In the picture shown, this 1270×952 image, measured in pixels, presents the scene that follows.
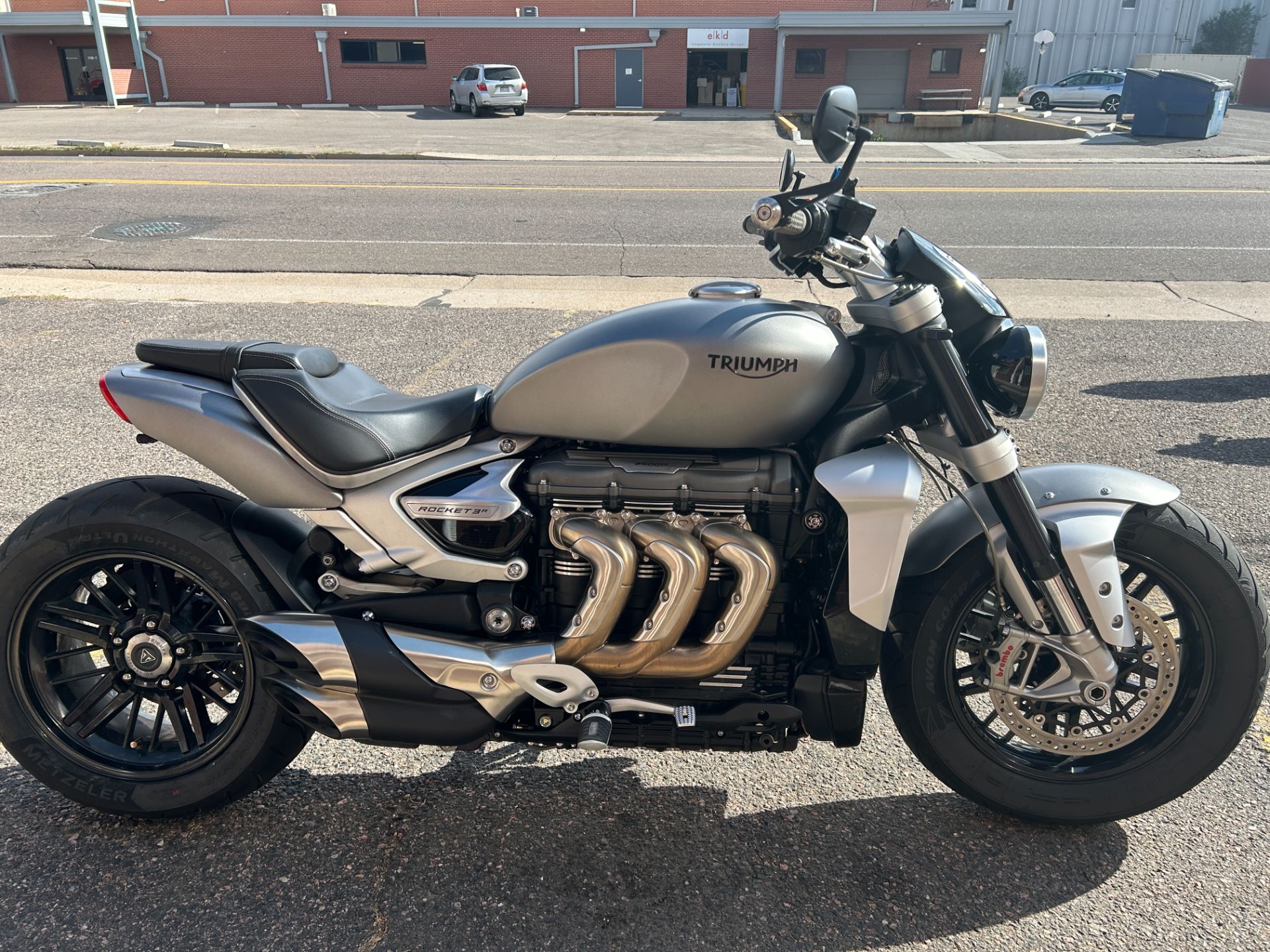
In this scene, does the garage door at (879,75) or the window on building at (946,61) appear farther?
the garage door at (879,75)

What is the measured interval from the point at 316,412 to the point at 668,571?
0.98m

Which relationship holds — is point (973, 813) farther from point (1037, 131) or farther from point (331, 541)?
point (1037, 131)

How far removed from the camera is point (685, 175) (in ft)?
55.7

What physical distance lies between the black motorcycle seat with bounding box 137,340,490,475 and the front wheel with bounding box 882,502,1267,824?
1.32 metres

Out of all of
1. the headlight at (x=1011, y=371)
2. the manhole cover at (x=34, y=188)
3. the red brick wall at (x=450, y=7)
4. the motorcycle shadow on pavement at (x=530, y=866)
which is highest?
the red brick wall at (x=450, y=7)

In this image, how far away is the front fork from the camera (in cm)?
234

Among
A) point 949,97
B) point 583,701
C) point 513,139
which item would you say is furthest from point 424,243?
point 949,97

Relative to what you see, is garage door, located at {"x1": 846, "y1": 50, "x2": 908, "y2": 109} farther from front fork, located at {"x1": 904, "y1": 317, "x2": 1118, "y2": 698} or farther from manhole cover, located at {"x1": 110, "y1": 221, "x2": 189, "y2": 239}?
front fork, located at {"x1": 904, "y1": 317, "x2": 1118, "y2": 698}

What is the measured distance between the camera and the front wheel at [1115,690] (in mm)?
2549

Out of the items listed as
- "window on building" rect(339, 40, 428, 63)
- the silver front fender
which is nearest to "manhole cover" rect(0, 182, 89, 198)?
the silver front fender

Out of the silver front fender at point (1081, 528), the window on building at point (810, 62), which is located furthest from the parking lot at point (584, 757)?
the window on building at point (810, 62)

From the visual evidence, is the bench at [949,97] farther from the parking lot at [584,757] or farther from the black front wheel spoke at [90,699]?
the black front wheel spoke at [90,699]

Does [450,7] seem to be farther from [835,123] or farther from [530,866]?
[530,866]

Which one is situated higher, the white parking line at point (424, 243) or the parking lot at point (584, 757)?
the parking lot at point (584, 757)
